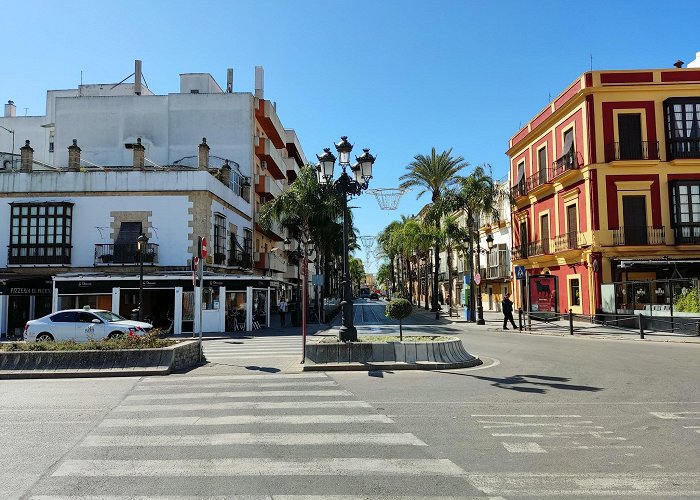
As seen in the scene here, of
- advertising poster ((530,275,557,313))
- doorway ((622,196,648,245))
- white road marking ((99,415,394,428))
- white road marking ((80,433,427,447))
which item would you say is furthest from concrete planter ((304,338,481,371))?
advertising poster ((530,275,557,313))

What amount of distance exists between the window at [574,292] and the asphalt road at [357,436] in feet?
70.2

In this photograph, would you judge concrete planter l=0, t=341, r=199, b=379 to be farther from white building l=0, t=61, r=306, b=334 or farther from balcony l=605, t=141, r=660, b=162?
balcony l=605, t=141, r=660, b=162

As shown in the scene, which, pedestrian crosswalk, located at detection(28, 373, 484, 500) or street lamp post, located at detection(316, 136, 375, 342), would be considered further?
street lamp post, located at detection(316, 136, 375, 342)

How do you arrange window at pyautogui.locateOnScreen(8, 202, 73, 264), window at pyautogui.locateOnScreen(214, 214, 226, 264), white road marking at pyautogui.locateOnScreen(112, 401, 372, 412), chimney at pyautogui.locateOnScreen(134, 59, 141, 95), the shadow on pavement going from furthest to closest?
chimney at pyautogui.locateOnScreen(134, 59, 141, 95) < window at pyautogui.locateOnScreen(214, 214, 226, 264) < window at pyautogui.locateOnScreen(8, 202, 73, 264) < the shadow on pavement < white road marking at pyautogui.locateOnScreen(112, 401, 372, 412)

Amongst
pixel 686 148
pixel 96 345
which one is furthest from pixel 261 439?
pixel 686 148

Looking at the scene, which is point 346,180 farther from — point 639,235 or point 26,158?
point 26,158

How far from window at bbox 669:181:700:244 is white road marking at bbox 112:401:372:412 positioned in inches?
1120

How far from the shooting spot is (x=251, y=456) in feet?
20.5

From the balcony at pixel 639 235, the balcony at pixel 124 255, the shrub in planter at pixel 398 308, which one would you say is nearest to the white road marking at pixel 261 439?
the shrub in planter at pixel 398 308

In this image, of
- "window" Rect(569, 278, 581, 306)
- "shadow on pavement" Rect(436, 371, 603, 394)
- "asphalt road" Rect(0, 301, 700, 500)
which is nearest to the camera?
"asphalt road" Rect(0, 301, 700, 500)

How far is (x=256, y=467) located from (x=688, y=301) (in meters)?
23.7

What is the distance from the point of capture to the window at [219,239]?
3231 cm

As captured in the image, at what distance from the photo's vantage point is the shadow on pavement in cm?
1054

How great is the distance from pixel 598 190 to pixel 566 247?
4655mm
